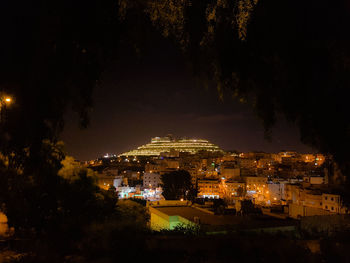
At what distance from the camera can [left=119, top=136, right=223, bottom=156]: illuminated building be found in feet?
410

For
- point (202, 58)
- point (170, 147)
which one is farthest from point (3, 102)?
point (170, 147)

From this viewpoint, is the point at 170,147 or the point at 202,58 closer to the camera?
the point at 202,58

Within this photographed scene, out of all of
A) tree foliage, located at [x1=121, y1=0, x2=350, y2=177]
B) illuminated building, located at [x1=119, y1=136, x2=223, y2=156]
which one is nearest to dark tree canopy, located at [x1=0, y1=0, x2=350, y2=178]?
tree foliage, located at [x1=121, y1=0, x2=350, y2=177]

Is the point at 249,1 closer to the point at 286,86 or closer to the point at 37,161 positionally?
the point at 286,86

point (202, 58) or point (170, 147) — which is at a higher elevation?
point (170, 147)

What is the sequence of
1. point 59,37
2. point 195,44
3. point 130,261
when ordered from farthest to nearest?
1. point 130,261
2. point 195,44
3. point 59,37

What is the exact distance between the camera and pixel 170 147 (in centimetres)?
13088

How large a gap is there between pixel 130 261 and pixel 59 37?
2982mm

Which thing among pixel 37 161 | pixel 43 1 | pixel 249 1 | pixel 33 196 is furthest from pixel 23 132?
pixel 33 196

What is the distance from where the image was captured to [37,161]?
10.6 ft

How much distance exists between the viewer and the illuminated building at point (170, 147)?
125 m

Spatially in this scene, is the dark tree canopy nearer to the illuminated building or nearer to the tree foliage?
the tree foliage

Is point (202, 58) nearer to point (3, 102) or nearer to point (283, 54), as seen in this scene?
point (283, 54)

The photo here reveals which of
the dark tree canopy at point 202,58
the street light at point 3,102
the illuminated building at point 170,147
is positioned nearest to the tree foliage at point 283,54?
the dark tree canopy at point 202,58
